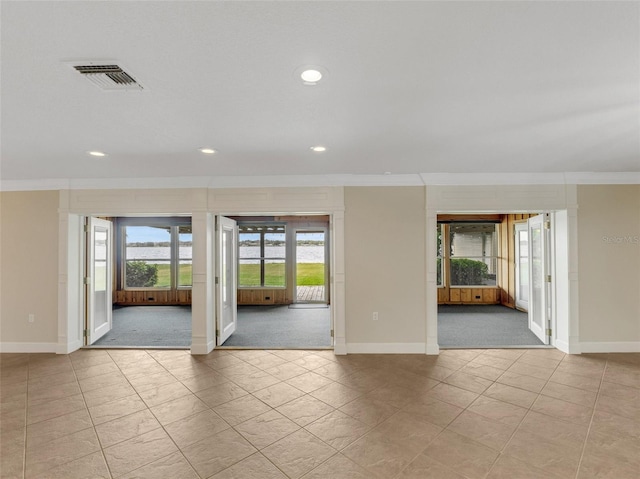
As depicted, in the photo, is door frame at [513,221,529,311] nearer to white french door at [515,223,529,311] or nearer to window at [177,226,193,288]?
white french door at [515,223,529,311]

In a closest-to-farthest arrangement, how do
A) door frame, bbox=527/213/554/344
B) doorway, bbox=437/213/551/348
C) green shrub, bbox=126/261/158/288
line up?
door frame, bbox=527/213/554/344 → doorway, bbox=437/213/551/348 → green shrub, bbox=126/261/158/288

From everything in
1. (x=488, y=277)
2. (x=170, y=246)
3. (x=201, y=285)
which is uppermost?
(x=170, y=246)

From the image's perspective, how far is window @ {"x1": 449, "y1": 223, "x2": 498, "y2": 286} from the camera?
7824 mm

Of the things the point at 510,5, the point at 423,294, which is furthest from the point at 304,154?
the point at 423,294

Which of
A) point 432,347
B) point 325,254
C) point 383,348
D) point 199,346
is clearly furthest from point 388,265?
point 325,254

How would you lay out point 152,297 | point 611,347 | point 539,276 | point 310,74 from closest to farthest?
point 310,74 < point 611,347 < point 539,276 < point 152,297

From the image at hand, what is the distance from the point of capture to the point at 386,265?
423 cm

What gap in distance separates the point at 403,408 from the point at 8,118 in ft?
12.8

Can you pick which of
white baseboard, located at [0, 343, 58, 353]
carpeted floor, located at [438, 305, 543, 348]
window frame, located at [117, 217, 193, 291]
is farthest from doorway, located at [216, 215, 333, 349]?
white baseboard, located at [0, 343, 58, 353]

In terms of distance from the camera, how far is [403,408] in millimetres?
2783

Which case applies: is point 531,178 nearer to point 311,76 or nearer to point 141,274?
point 311,76

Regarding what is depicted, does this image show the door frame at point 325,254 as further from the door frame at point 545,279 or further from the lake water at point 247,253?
the door frame at point 545,279

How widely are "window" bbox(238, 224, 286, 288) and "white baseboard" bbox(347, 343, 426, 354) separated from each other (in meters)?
4.05

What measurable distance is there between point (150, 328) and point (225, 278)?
206 centimetres
